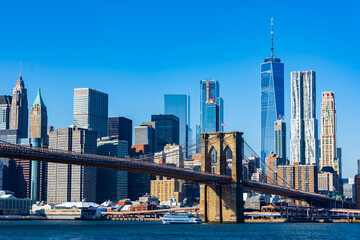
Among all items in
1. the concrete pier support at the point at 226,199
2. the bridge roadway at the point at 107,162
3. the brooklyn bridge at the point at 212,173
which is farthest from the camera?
the concrete pier support at the point at 226,199

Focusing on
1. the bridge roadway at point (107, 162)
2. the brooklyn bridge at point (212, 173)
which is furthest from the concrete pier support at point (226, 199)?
the bridge roadway at point (107, 162)

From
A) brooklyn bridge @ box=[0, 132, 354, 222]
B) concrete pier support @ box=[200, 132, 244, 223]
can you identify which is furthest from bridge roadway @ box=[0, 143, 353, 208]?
concrete pier support @ box=[200, 132, 244, 223]

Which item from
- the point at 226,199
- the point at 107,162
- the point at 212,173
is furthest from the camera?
the point at 212,173

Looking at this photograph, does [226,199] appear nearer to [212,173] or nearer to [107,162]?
[212,173]

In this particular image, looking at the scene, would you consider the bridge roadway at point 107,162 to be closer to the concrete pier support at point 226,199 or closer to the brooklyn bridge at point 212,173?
the brooklyn bridge at point 212,173

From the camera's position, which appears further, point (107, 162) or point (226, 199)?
point (226, 199)

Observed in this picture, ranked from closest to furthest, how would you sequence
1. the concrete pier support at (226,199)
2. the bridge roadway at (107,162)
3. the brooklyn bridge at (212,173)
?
the bridge roadway at (107,162) < the brooklyn bridge at (212,173) < the concrete pier support at (226,199)

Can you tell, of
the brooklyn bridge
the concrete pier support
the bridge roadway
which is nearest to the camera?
the bridge roadway

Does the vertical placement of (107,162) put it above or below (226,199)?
above

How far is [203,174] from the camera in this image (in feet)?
292

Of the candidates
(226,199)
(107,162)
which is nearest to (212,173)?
(226,199)

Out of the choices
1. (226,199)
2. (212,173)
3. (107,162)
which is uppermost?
(107,162)

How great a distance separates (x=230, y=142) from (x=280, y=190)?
23581 mm

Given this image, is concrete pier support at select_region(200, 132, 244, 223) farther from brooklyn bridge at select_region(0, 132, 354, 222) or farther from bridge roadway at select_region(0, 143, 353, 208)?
bridge roadway at select_region(0, 143, 353, 208)
